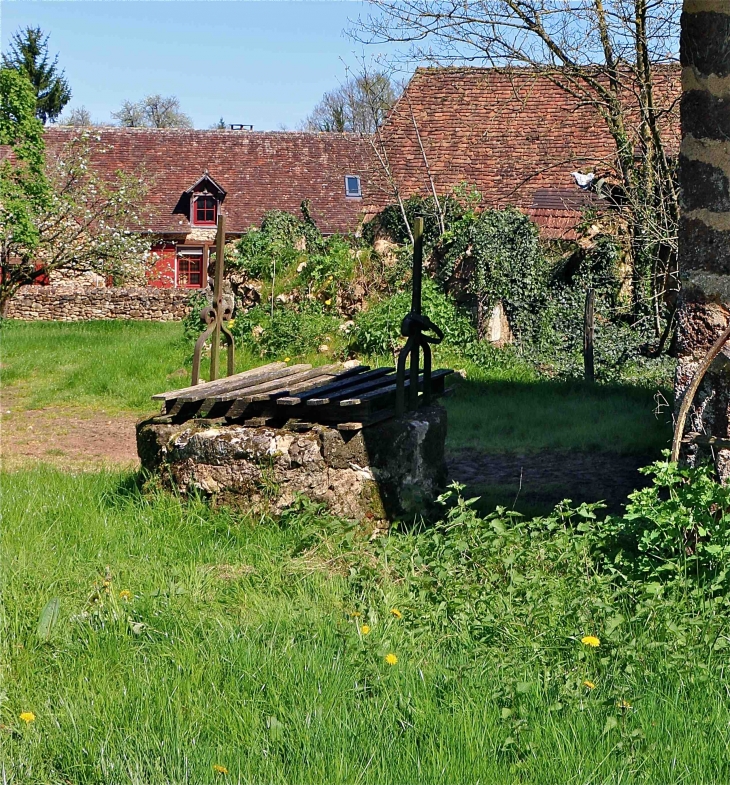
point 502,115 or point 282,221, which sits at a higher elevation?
point 502,115

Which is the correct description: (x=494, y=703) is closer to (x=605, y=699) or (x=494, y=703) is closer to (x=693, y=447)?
(x=605, y=699)

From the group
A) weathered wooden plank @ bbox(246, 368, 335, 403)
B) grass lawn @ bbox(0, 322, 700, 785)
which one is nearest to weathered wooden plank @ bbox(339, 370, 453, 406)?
weathered wooden plank @ bbox(246, 368, 335, 403)

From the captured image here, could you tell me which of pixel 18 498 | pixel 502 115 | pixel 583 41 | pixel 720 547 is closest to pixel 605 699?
pixel 720 547

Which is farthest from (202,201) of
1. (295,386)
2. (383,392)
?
(383,392)

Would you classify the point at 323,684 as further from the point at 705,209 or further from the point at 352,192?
the point at 352,192

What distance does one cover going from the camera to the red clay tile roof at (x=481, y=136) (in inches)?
765

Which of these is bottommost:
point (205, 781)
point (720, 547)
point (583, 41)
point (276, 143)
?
point (205, 781)

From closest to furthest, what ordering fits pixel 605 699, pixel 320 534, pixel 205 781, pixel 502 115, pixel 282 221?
pixel 205 781 < pixel 605 699 < pixel 320 534 < pixel 282 221 < pixel 502 115

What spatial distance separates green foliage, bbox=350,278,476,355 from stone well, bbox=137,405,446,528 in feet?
25.9

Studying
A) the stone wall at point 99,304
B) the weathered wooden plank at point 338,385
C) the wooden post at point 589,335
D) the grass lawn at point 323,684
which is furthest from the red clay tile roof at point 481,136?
the grass lawn at point 323,684

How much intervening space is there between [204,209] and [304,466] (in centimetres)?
2758

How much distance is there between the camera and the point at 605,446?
8648mm

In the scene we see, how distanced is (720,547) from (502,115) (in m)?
17.8

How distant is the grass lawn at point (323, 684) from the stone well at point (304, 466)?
0.86 metres
